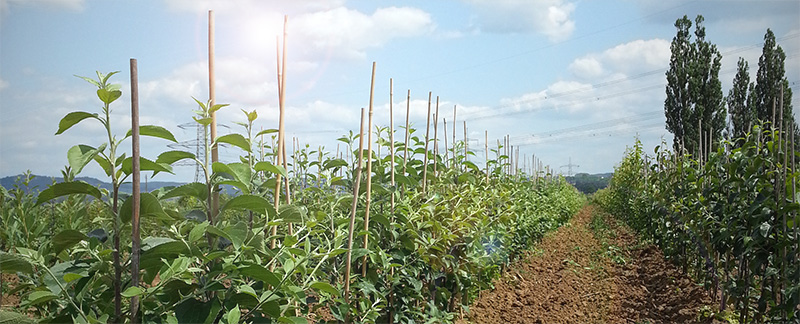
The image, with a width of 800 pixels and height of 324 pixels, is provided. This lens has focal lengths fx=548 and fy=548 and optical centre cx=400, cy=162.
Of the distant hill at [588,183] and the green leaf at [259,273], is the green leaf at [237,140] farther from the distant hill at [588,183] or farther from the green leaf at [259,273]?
the distant hill at [588,183]

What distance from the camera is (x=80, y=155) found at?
150cm

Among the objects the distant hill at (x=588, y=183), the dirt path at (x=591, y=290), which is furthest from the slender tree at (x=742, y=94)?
the dirt path at (x=591, y=290)

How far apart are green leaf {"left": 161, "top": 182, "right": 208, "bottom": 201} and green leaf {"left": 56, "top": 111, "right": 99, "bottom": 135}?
31 cm

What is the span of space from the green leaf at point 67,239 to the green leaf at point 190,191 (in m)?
0.25

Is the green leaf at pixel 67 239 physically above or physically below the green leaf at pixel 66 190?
below

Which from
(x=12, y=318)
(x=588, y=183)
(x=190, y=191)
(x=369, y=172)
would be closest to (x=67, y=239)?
(x=12, y=318)

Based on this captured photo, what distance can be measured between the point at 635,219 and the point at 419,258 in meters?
8.69

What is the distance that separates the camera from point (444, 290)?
3.85m

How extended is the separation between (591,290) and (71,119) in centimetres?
598

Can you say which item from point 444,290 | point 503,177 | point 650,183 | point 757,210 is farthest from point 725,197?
point 650,183

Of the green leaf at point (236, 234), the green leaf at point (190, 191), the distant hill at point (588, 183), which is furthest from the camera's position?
the distant hill at point (588, 183)

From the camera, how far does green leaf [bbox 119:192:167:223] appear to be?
1.53 m

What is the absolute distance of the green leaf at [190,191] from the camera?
1.69 metres

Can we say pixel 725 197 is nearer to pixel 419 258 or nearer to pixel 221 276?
pixel 419 258
